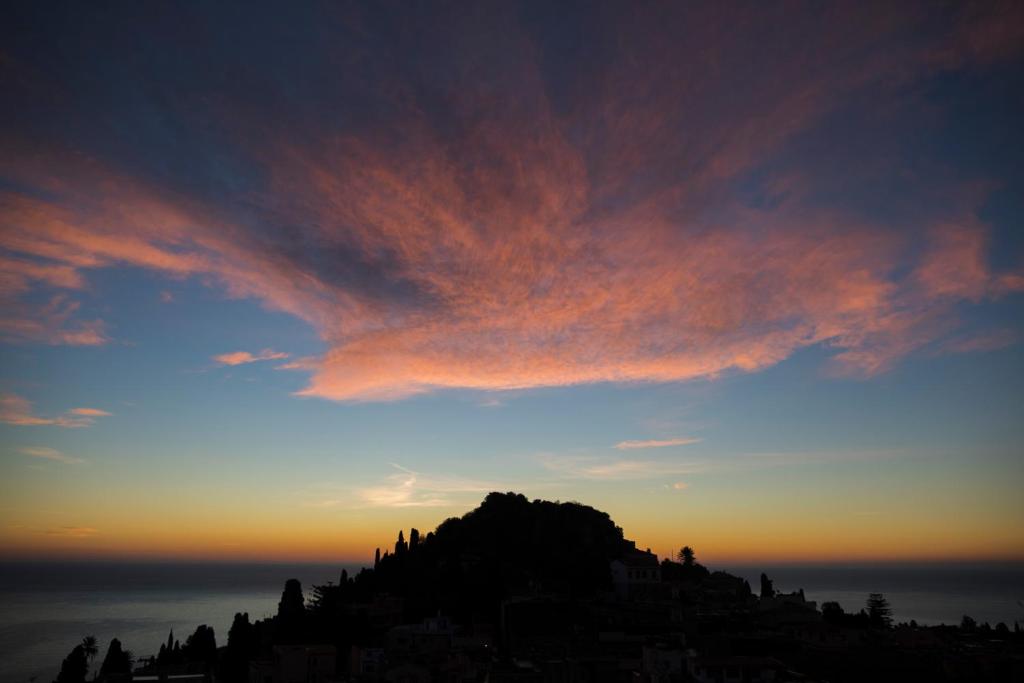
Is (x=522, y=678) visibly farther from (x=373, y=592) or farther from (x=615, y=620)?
(x=373, y=592)

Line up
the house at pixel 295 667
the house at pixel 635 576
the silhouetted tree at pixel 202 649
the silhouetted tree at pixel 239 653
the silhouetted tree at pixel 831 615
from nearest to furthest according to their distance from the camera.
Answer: the house at pixel 295 667 < the silhouetted tree at pixel 239 653 < the silhouetted tree at pixel 831 615 < the silhouetted tree at pixel 202 649 < the house at pixel 635 576

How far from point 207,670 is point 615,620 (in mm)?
35651

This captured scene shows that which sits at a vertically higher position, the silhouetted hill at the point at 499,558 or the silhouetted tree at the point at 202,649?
the silhouetted hill at the point at 499,558

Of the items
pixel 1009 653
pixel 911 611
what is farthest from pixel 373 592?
pixel 911 611

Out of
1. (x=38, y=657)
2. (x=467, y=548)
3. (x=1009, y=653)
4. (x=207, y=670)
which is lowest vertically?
(x=38, y=657)

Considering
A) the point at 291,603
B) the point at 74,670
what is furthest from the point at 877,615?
the point at 74,670

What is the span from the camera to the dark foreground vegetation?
43.6m

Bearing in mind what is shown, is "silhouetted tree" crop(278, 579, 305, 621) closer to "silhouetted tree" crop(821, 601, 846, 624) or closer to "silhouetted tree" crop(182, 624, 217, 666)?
"silhouetted tree" crop(182, 624, 217, 666)

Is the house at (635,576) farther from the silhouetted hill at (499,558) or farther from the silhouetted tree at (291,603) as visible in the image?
the silhouetted tree at (291,603)

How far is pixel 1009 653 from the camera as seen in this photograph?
150ft

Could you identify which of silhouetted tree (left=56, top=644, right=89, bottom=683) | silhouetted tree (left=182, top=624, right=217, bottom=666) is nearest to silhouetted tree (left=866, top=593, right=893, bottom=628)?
silhouetted tree (left=182, top=624, right=217, bottom=666)

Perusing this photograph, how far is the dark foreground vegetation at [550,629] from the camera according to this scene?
43.6 meters

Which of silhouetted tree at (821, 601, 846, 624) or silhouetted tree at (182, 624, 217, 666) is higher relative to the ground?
silhouetted tree at (821, 601, 846, 624)

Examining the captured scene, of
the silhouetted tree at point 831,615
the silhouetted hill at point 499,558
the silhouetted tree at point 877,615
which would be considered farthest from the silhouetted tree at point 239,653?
the silhouetted tree at point 877,615
